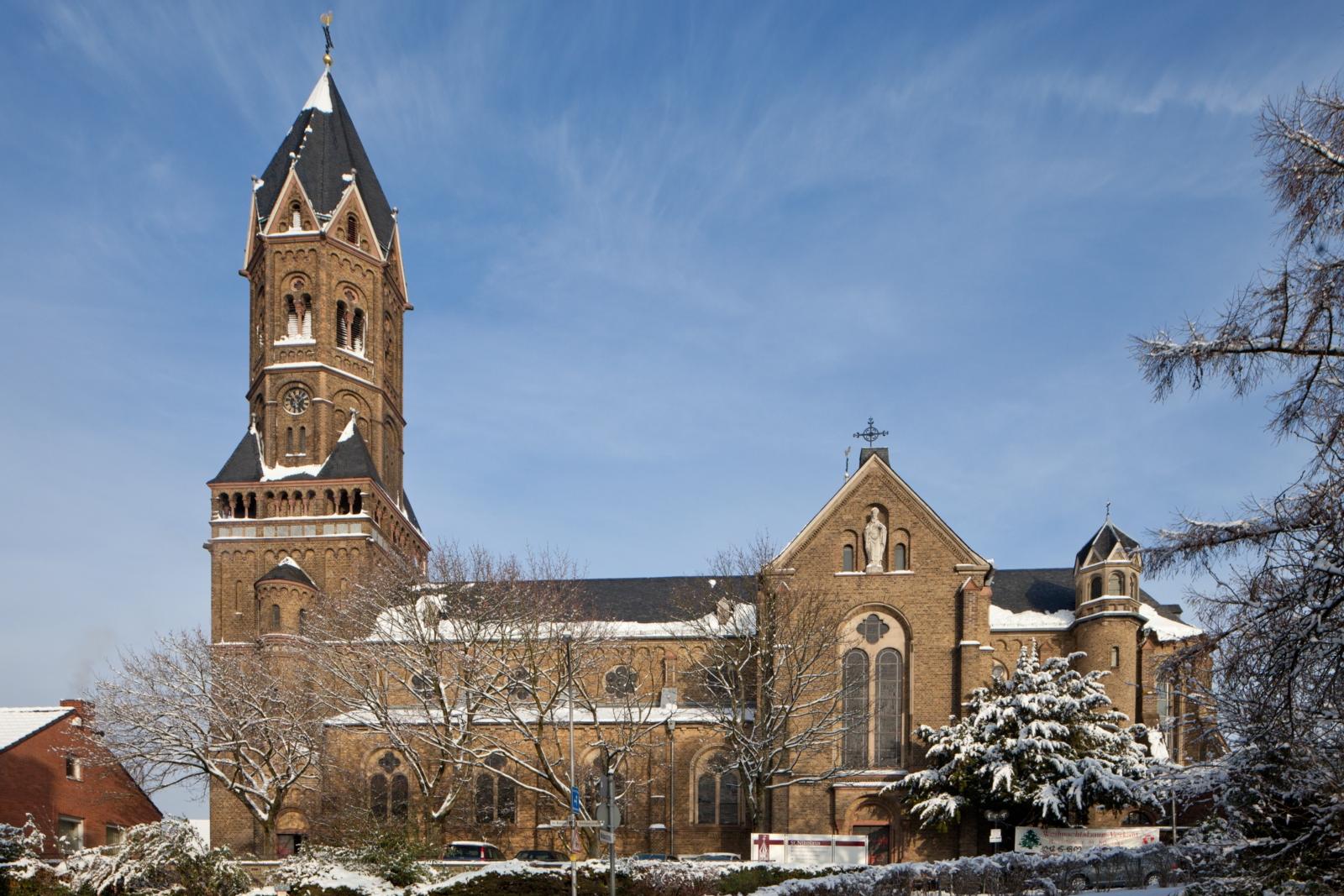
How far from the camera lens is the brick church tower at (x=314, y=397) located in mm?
54344

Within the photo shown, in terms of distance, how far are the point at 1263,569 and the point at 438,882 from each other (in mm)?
22742

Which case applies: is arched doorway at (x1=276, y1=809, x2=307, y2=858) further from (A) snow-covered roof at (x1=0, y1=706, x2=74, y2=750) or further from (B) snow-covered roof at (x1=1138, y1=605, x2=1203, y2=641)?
(B) snow-covered roof at (x1=1138, y1=605, x2=1203, y2=641)

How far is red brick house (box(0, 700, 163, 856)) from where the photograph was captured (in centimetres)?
3872

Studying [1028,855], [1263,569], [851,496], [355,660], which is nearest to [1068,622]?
[851,496]

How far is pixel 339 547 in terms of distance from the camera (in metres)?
54.3

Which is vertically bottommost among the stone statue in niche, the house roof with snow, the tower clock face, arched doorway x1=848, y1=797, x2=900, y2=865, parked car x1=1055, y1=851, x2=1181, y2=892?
arched doorway x1=848, y1=797, x2=900, y2=865

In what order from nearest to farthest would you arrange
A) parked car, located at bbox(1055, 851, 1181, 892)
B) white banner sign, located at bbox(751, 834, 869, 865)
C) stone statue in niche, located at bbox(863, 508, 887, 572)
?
parked car, located at bbox(1055, 851, 1181, 892)
white banner sign, located at bbox(751, 834, 869, 865)
stone statue in niche, located at bbox(863, 508, 887, 572)

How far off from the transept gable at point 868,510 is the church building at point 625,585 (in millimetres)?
71

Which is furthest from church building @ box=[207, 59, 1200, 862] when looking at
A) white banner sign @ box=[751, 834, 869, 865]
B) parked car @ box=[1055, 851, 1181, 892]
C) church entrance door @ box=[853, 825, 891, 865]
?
parked car @ box=[1055, 851, 1181, 892]

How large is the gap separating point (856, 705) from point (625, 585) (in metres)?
14.6

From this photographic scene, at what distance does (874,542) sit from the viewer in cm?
4656

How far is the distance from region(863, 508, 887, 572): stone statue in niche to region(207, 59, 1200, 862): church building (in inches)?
2.8

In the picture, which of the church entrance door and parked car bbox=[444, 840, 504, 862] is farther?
the church entrance door

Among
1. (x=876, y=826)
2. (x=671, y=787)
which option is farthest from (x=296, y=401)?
(x=876, y=826)
